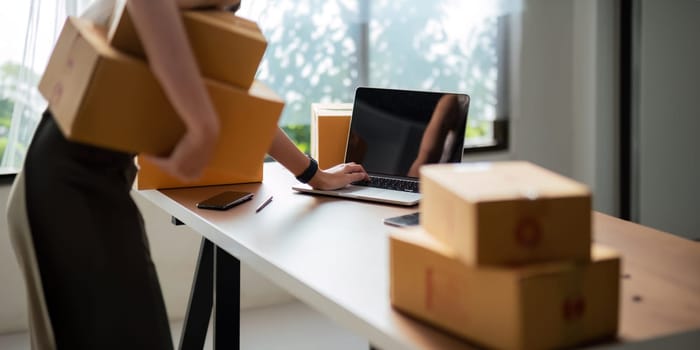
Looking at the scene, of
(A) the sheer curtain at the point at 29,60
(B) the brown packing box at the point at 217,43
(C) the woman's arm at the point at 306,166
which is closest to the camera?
(B) the brown packing box at the point at 217,43

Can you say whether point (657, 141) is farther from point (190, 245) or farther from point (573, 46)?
point (190, 245)

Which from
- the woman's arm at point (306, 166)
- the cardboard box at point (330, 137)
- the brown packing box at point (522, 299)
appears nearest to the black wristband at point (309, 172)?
the woman's arm at point (306, 166)

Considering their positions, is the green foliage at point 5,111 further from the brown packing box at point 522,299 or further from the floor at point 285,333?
the brown packing box at point 522,299

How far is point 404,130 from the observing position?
2.27 m

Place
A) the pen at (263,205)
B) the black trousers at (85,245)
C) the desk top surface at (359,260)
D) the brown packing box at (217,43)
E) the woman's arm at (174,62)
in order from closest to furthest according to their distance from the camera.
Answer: the desk top surface at (359,260), the woman's arm at (174,62), the brown packing box at (217,43), the black trousers at (85,245), the pen at (263,205)

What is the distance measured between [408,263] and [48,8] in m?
2.26

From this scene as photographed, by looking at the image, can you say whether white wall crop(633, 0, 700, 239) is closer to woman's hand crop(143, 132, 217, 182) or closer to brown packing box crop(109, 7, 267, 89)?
brown packing box crop(109, 7, 267, 89)

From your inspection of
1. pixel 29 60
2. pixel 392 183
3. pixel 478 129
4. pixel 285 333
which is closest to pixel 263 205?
pixel 392 183

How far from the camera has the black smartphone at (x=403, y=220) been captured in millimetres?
1836

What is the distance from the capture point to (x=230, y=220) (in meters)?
1.92

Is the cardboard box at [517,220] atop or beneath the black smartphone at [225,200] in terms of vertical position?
atop

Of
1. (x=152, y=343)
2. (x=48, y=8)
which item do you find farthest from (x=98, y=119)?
(x=48, y=8)

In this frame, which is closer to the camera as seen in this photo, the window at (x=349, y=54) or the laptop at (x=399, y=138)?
the laptop at (x=399, y=138)

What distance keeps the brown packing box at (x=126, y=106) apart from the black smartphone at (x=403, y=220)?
335 millimetres
